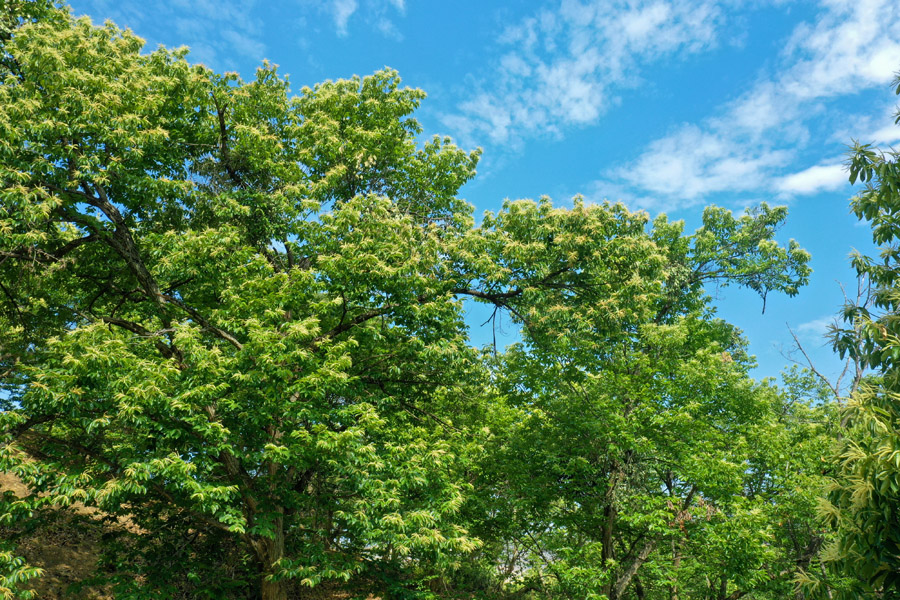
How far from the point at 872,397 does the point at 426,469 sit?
747 centimetres

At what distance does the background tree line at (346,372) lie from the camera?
945 cm

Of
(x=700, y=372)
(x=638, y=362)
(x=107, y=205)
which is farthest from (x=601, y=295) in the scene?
(x=107, y=205)

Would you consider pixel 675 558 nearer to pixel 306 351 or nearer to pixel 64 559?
pixel 306 351

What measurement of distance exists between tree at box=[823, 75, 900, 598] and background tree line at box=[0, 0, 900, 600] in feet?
0.16

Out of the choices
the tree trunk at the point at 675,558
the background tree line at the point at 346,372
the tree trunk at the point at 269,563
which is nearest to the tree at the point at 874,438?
the background tree line at the point at 346,372

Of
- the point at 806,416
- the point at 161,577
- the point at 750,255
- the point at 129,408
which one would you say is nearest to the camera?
the point at 129,408

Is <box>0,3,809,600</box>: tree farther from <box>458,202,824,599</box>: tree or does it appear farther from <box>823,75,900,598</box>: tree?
<box>823,75,900,598</box>: tree

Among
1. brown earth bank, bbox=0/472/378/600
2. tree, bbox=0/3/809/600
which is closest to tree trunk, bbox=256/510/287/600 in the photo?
tree, bbox=0/3/809/600

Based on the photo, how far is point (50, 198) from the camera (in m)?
9.93

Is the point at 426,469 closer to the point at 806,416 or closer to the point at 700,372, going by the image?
the point at 700,372

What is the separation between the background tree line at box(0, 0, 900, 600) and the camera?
31.0ft

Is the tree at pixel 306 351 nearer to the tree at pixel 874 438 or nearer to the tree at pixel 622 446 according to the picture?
the tree at pixel 622 446

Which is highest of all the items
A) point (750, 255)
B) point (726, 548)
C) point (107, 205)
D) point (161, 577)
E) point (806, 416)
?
point (750, 255)

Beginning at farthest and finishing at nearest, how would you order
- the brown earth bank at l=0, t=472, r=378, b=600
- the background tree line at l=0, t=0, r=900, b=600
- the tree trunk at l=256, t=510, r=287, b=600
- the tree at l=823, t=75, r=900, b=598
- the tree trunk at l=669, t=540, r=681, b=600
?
the tree trunk at l=669, t=540, r=681, b=600 → the brown earth bank at l=0, t=472, r=378, b=600 → the tree trunk at l=256, t=510, r=287, b=600 → the background tree line at l=0, t=0, r=900, b=600 → the tree at l=823, t=75, r=900, b=598
